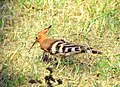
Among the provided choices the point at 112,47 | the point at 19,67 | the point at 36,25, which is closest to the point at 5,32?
the point at 36,25

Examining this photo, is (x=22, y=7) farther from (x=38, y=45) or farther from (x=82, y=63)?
(x=82, y=63)

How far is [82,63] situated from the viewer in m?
5.95

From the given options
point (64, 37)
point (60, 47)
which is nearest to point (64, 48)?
point (60, 47)

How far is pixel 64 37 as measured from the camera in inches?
258

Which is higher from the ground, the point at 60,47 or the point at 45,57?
the point at 60,47

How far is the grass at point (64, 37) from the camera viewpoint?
5680 millimetres

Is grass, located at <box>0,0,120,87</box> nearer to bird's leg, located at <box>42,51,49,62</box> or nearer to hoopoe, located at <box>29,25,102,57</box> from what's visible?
bird's leg, located at <box>42,51,49,62</box>

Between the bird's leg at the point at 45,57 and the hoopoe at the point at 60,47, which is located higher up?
the hoopoe at the point at 60,47

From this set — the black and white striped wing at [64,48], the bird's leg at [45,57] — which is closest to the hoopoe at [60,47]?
the black and white striped wing at [64,48]

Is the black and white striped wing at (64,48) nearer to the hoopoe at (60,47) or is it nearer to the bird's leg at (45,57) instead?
the hoopoe at (60,47)

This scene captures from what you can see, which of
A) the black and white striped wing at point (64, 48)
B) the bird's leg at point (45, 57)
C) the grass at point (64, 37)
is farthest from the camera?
the bird's leg at point (45, 57)

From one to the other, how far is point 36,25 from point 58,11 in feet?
1.57


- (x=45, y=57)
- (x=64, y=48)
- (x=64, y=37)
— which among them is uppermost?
(x=64, y=37)

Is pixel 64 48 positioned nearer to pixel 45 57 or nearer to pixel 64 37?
pixel 45 57
